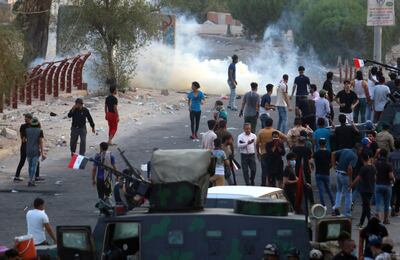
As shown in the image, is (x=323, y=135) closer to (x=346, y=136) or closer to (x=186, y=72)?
(x=346, y=136)

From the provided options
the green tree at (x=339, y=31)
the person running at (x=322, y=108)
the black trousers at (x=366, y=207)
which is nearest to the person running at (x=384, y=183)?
the black trousers at (x=366, y=207)

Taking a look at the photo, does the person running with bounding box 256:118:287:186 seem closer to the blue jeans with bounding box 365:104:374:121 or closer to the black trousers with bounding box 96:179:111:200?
the black trousers with bounding box 96:179:111:200

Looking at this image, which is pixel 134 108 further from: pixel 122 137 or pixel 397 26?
pixel 397 26

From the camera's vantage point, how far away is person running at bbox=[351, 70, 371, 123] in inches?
1152

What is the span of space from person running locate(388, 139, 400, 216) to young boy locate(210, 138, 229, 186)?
251 cm

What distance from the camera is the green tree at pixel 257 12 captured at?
268 feet

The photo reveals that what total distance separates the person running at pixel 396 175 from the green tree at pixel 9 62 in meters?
9.44

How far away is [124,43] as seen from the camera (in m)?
43.2

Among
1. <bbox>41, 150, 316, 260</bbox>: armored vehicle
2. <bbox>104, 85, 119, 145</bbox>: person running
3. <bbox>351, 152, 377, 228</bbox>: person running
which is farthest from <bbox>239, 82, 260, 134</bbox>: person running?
<bbox>41, 150, 316, 260</bbox>: armored vehicle

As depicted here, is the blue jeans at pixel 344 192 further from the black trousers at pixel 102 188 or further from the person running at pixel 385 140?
the black trousers at pixel 102 188

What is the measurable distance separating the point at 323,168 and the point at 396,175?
1.12m

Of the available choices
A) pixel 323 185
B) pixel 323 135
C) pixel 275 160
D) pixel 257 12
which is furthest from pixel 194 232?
pixel 257 12

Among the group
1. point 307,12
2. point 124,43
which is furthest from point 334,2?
point 124,43

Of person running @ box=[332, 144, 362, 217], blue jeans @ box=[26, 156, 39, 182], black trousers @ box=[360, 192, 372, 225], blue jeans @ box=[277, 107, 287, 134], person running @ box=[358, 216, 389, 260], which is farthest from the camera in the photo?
blue jeans @ box=[277, 107, 287, 134]
